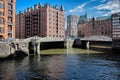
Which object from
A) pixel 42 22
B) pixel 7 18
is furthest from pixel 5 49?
pixel 42 22

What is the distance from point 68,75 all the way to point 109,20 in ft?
544

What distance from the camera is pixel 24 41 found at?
69.4 meters

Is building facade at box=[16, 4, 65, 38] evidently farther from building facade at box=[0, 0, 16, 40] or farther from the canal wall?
the canal wall

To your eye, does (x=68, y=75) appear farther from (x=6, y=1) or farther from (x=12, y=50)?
(x=6, y=1)

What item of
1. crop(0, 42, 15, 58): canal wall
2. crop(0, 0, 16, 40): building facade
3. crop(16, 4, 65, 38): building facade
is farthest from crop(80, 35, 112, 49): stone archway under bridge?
crop(0, 42, 15, 58): canal wall

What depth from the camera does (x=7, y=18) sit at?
82.1 m

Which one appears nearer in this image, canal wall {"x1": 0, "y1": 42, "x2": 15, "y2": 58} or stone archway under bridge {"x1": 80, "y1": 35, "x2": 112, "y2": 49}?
canal wall {"x1": 0, "y1": 42, "x2": 15, "y2": 58}

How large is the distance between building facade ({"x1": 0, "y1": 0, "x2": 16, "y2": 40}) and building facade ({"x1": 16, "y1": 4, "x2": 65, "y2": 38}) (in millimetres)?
49362

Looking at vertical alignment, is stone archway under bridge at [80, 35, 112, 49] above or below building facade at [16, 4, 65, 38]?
below

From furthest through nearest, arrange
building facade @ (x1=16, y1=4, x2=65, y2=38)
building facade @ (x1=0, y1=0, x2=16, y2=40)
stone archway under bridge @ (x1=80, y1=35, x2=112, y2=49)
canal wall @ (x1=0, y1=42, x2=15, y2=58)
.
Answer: building facade @ (x1=16, y1=4, x2=65, y2=38), stone archway under bridge @ (x1=80, y1=35, x2=112, y2=49), building facade @ (x1=0, y1=0, x2=16, y2=40), canal wall @ (x1=0, y1=42, x2=15, y2=58)

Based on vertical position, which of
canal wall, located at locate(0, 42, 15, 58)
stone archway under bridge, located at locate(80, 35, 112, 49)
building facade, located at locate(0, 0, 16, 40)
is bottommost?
canal wall, located at locate(0, 42, 15, 58)

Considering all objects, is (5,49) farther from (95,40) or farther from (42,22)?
(42,22)

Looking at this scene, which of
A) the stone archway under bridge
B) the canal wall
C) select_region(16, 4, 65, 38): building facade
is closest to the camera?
the canal wall

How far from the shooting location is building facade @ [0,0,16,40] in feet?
258
